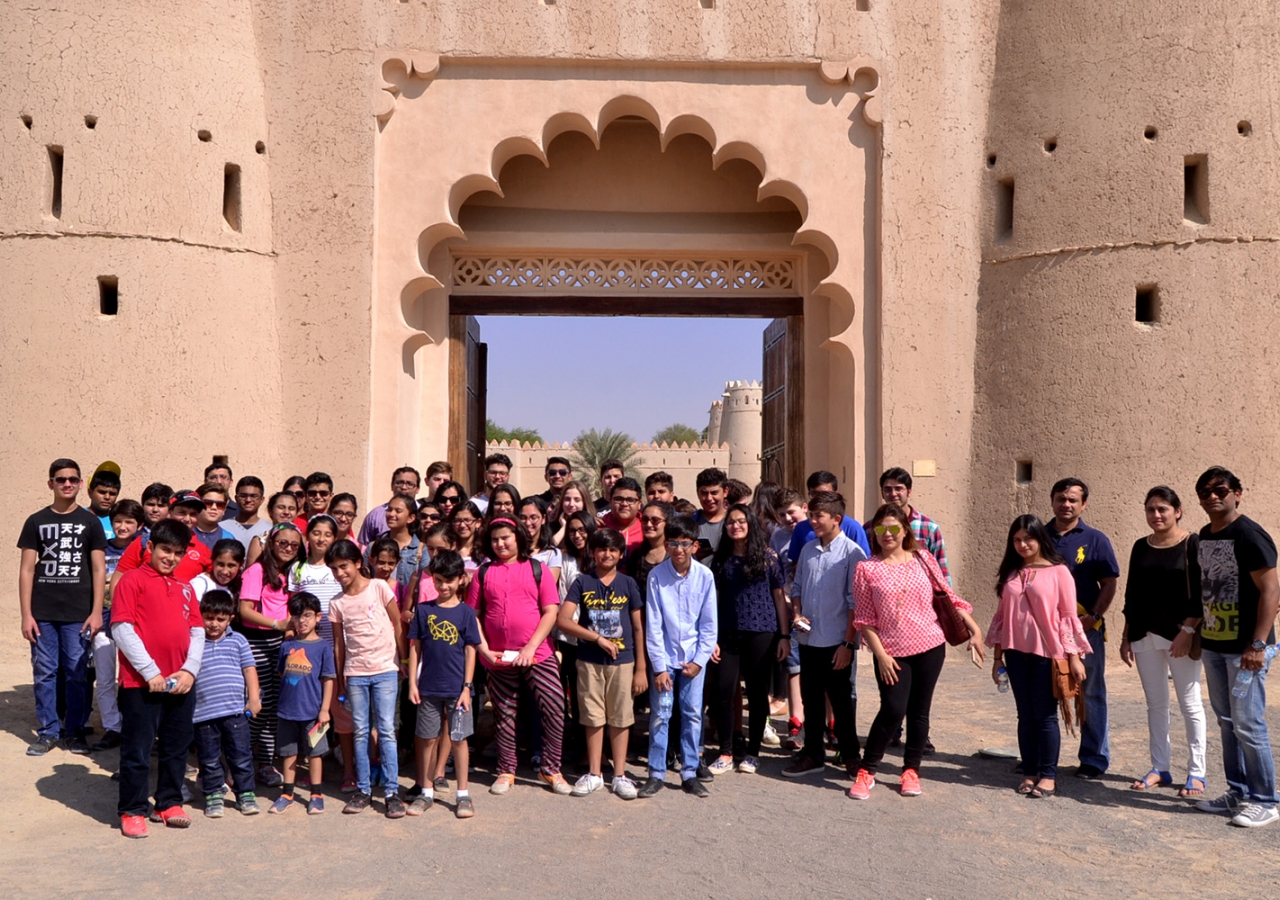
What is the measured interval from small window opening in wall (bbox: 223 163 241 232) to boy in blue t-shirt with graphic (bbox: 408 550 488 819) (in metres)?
6.02

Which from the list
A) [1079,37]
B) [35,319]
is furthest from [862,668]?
[35,319]

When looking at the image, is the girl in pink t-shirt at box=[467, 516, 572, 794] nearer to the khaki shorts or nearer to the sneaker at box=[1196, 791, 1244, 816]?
the khaki shorts

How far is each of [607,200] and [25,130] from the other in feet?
17.9

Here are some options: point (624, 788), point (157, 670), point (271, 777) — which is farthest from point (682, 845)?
point (157, 670)

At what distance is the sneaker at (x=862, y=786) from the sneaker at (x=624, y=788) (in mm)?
1111

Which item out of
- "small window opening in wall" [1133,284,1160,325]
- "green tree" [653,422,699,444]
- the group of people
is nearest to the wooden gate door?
"small window opening in wall" [1133,284,1160,325]

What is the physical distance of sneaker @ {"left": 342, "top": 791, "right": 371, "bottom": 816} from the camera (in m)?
5.54

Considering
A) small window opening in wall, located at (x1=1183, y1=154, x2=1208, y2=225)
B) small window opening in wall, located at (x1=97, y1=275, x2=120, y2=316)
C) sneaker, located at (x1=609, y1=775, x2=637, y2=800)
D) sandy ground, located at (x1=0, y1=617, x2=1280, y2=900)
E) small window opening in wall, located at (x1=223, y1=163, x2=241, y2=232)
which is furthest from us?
small window opening in wall, located at (x1=223, y1=163, x2=241, y2=232)

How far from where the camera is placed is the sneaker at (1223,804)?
18.0 ft

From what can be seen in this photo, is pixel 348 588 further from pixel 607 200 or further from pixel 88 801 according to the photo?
pixel 607 200

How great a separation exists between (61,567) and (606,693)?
11.0ft

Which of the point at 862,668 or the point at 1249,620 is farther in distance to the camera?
the point at 862,668

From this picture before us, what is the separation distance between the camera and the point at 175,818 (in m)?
5.27

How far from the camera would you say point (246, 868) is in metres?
4.79
